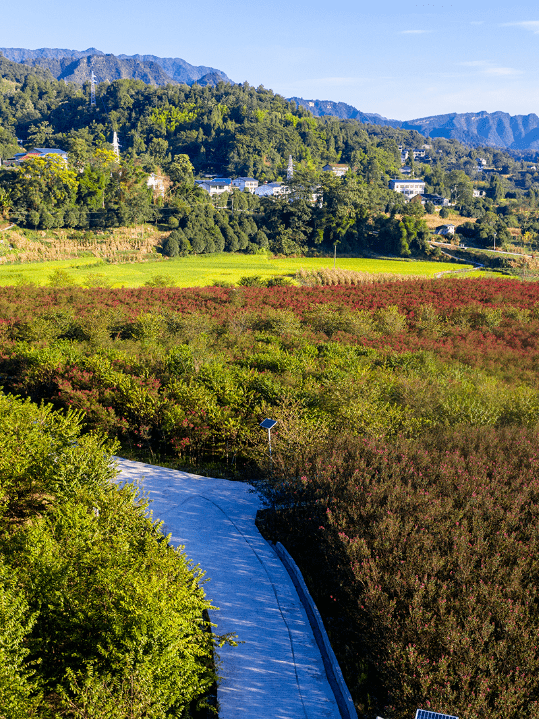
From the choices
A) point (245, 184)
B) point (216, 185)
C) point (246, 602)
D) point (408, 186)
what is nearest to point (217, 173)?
point (245, 184)

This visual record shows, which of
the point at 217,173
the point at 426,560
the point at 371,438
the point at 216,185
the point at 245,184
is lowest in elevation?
the point at 426,560

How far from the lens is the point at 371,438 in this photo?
12000mm

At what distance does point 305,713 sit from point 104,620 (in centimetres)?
292

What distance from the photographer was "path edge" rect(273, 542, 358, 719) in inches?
290

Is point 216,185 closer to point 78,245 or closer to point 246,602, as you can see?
point 78,245

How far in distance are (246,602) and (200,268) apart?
52042mm

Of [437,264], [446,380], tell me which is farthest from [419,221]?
[446,380]

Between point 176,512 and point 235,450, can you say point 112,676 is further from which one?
point 235,450

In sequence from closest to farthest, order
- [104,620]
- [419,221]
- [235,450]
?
[104,620] < [235,450] < [419,221]

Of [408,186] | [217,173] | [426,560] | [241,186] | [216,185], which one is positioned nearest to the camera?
[426,560]

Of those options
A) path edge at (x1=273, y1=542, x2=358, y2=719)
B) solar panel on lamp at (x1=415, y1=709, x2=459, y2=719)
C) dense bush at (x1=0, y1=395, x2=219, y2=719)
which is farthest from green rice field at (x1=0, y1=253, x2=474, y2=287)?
solar panel on lamp at (x1=415, y1=709, x2=459, y2=719)

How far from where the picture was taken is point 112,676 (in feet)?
21.6

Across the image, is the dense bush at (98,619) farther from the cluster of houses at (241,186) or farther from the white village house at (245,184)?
the white village house at (245,184)

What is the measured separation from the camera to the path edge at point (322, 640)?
290 inches
